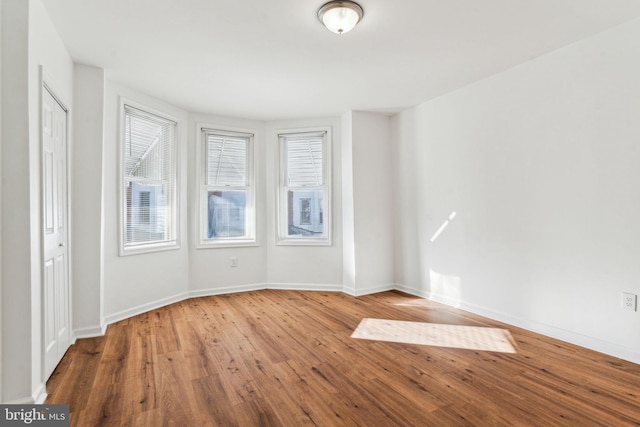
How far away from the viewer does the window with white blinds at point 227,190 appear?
4758mm

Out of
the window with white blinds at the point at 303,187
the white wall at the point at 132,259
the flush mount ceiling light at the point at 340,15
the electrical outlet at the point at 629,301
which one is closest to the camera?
the flush mount ceiling light at the point at 340,15

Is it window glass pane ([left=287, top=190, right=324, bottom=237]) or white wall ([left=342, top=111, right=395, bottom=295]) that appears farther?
→ window glass pane ([left=287, top=190, right=324, bottom=237])

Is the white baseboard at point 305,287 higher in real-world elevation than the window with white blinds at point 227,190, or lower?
lower

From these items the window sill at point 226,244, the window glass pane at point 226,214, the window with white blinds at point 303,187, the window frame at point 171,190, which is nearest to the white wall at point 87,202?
the window frame at point 171,190

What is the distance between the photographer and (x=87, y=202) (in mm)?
3092

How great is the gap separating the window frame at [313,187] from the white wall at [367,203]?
0.80 ft

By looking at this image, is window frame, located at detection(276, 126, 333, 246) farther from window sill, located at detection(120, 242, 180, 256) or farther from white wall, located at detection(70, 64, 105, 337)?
white wall, located at detection(70, 64, 105, 337)

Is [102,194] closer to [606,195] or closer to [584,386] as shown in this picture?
[584,386]

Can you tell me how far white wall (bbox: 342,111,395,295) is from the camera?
4648 mm

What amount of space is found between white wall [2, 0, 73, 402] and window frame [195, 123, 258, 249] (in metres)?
2.66

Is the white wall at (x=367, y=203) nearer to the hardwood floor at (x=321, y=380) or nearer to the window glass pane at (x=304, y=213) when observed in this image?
the window glass pane at (x=304, y=213)

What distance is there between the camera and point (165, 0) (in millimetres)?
2195

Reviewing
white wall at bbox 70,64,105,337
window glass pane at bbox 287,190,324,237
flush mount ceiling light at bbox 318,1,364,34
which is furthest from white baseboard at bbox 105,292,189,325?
flush mount ceiling light at bbox 318,1,364,34

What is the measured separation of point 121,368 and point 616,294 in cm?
385
